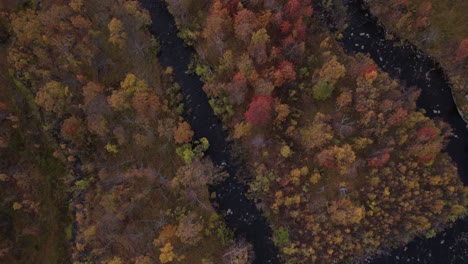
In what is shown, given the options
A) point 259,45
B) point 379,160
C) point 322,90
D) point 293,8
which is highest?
point 293,8

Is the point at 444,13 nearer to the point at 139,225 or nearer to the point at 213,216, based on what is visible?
the point at 213,216

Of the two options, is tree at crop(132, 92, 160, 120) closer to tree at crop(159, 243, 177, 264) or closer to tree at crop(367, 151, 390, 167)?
tree at crop(159, 243, 177, 264)

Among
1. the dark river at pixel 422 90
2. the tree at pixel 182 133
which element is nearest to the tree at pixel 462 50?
the dark river at pixel 422 90

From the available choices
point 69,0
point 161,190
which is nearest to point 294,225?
point 161,190

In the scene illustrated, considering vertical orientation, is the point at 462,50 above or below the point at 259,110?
below

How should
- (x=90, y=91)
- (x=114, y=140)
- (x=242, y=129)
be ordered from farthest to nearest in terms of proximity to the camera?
(x=114, y=140)
(x=90, y=91)
(x=242, y=129)

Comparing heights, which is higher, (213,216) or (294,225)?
(213,216)

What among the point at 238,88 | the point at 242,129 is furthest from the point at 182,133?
the point at 238,88

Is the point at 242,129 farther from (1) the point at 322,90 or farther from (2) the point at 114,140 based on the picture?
(2) the point at 114,140
